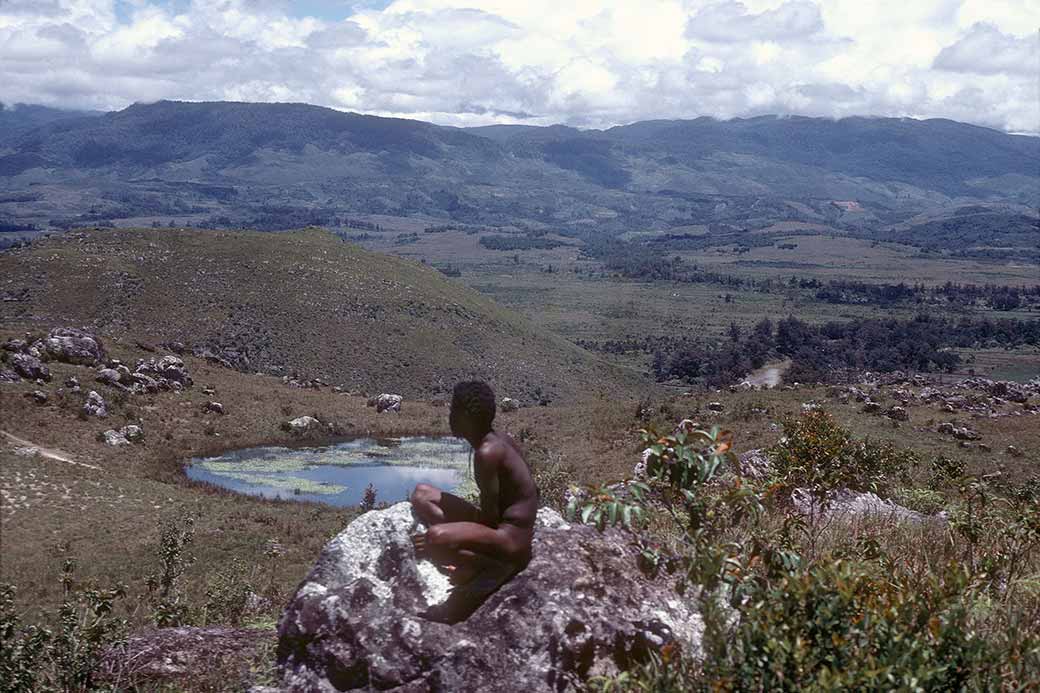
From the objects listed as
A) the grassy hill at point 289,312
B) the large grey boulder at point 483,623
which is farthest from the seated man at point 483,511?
the grassy hill at point 289,312

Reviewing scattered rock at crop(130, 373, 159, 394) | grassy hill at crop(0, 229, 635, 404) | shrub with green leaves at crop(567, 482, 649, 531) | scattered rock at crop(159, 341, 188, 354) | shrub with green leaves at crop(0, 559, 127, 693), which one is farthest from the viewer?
grassy hill at crop(0, 229, 635, 404)

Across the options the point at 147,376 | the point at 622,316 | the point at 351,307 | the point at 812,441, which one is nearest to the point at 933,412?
the point at 812,441

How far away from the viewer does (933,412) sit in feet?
108

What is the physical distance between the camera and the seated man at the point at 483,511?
5.45 metres

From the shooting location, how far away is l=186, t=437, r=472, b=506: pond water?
3148 cm

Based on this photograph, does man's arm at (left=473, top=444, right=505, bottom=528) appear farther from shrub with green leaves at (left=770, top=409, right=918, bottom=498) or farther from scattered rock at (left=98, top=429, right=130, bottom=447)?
scattered rock at (left=98, top=429, right=130, bottom=447)

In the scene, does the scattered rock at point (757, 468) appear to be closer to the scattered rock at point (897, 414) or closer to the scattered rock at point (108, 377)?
the scattered rock at point (897, 414)

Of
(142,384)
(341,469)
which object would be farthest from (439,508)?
(142,384)

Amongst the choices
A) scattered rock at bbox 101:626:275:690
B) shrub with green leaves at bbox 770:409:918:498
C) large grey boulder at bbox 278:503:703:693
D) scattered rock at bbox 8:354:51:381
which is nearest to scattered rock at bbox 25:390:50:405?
scattered rock at bbox 8:354:51:381

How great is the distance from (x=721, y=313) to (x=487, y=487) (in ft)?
369

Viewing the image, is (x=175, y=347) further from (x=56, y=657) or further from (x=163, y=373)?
(x=56, y=657)

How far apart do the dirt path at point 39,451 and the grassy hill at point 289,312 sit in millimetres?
30925

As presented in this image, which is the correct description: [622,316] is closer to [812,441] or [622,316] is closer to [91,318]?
[91,318]

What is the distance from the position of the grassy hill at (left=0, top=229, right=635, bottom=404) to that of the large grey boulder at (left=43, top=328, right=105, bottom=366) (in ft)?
59.5
